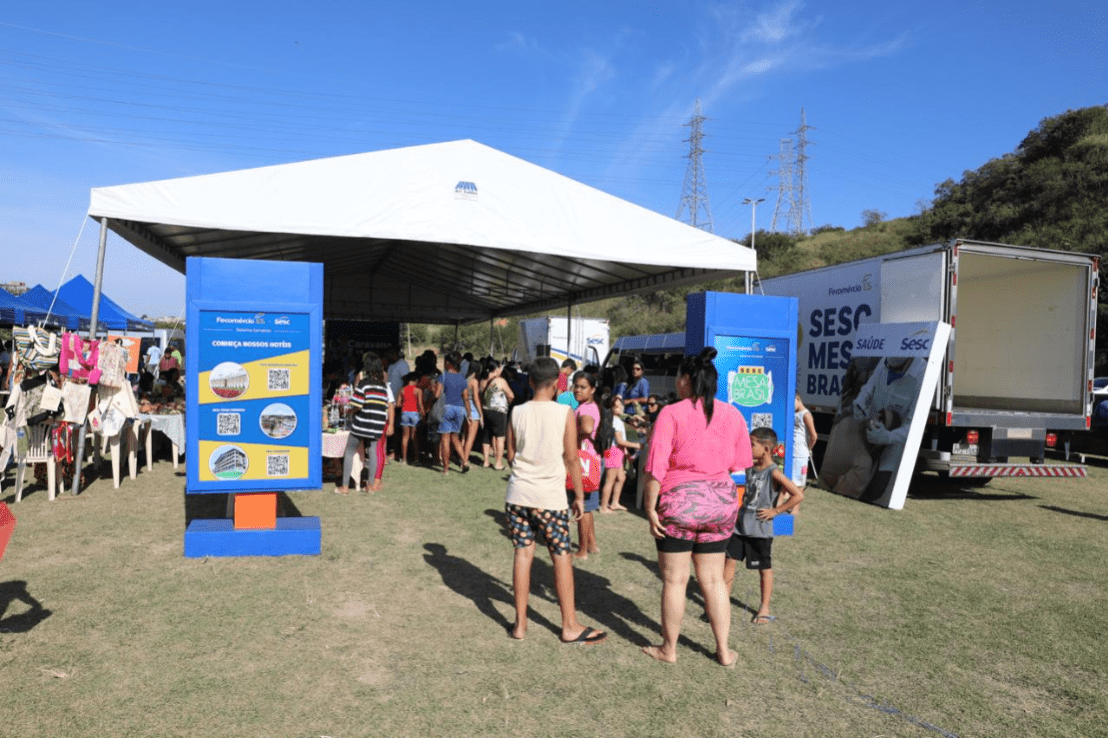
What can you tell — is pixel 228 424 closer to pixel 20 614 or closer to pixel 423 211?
pixel 20 614

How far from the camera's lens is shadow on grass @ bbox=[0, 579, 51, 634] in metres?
4.01

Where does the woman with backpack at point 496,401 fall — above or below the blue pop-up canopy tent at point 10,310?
below

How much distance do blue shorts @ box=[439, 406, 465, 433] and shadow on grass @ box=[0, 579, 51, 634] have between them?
198 inches

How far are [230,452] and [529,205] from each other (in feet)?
13.4

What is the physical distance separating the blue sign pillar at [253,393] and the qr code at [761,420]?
375 centimetres

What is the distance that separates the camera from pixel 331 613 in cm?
443

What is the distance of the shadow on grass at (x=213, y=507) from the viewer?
6.81 metres

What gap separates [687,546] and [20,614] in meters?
3.76

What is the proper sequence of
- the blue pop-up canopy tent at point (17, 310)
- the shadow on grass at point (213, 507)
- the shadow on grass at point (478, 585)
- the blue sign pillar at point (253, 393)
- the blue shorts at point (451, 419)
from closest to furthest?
the shadow on grass at point (478, 585) < the blue sign pillar at point (253, 393) < the shadow on grass at point (213, 507) < the blue shorts at point (451, 419) < the blue pop-up canopy tent at point (17, 310)

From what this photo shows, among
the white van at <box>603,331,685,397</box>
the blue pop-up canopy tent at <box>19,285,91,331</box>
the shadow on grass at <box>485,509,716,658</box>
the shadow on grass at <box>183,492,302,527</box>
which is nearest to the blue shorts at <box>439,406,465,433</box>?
the shadow on grass at <box>183,492,302,527</box>

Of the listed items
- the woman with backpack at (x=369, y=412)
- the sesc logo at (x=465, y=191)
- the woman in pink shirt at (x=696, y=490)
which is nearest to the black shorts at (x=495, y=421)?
the woman with backpack at (x=369, y=412)

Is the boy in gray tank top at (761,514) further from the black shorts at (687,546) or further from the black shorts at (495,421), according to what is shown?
the black shorts at (495,421)

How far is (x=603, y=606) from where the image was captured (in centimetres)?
468

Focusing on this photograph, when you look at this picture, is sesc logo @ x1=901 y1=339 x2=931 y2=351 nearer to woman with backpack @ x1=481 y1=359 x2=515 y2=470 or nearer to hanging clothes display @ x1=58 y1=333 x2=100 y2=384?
woman with backpack @ x1=481 y1=359 x2=515 y2=470
